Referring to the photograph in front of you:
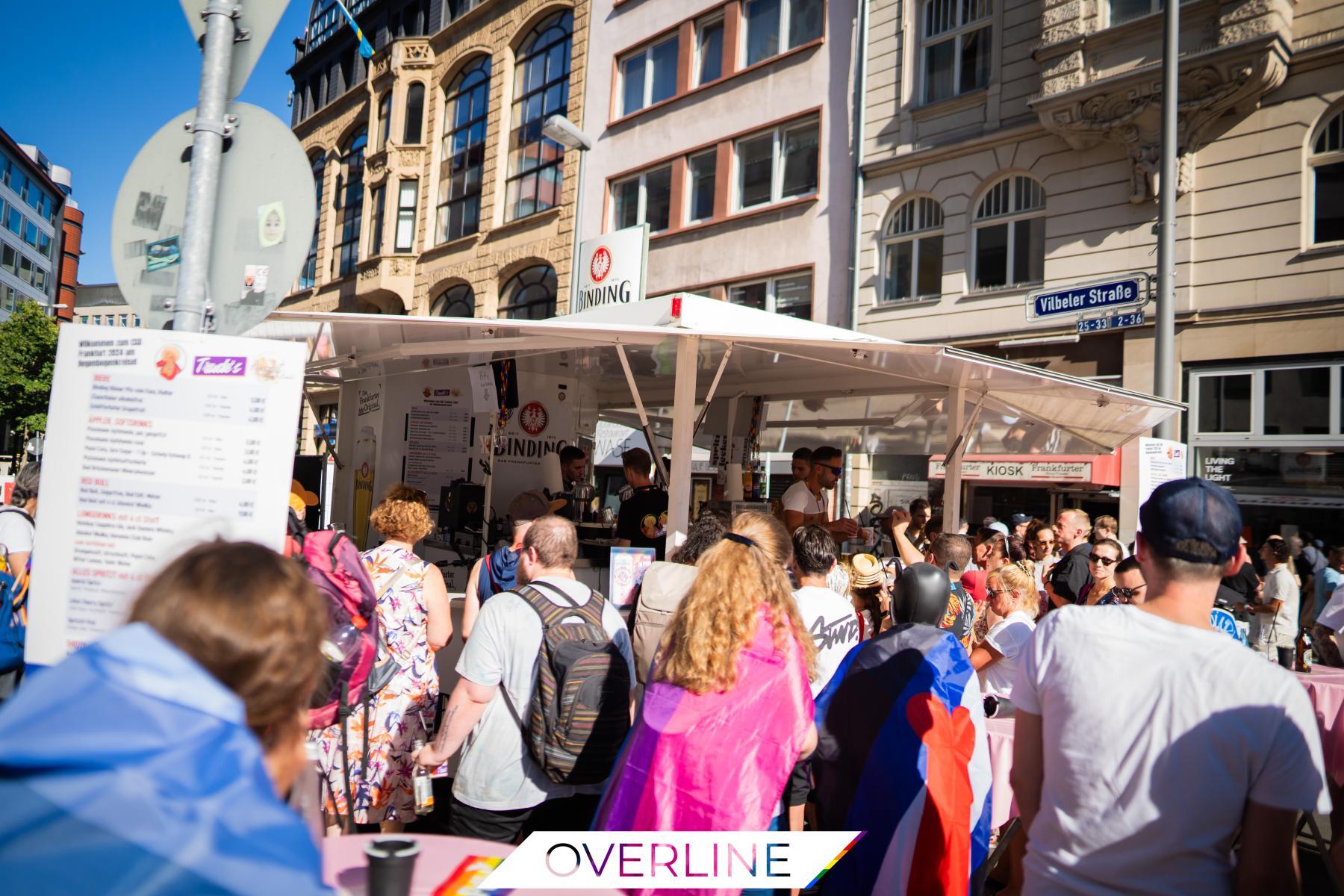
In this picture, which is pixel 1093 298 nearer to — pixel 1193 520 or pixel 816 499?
pixel 816 499

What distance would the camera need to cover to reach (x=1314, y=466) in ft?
35.2

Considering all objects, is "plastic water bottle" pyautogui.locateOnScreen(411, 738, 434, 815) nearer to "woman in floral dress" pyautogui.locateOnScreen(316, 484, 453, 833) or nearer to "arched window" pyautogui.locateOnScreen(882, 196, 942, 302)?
"woman in floral dress" pyautogui.locateOnScreen(316, 484, 453, 833)

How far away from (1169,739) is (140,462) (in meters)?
2.44

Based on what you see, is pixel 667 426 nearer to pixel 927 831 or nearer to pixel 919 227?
pixel 919 227

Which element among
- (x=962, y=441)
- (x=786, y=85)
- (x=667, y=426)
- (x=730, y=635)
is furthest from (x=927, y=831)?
(x=786, y=85)

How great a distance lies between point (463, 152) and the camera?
77.2ft

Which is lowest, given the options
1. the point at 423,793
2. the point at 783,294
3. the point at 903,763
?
the point at 423,793

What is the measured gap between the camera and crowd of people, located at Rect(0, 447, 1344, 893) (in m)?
1.00

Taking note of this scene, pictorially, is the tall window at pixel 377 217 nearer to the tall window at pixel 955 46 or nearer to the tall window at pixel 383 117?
the tall window at pixel 383 117

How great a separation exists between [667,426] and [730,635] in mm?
10729

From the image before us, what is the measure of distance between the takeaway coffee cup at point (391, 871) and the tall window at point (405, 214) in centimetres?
2526

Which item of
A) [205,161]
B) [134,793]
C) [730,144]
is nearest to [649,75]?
[730,144]

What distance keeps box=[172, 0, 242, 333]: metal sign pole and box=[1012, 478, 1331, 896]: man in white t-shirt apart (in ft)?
7.58

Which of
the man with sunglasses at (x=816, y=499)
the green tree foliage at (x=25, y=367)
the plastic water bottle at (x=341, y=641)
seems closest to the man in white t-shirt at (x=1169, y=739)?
the plastic water bottle at (x=341, y=641)
